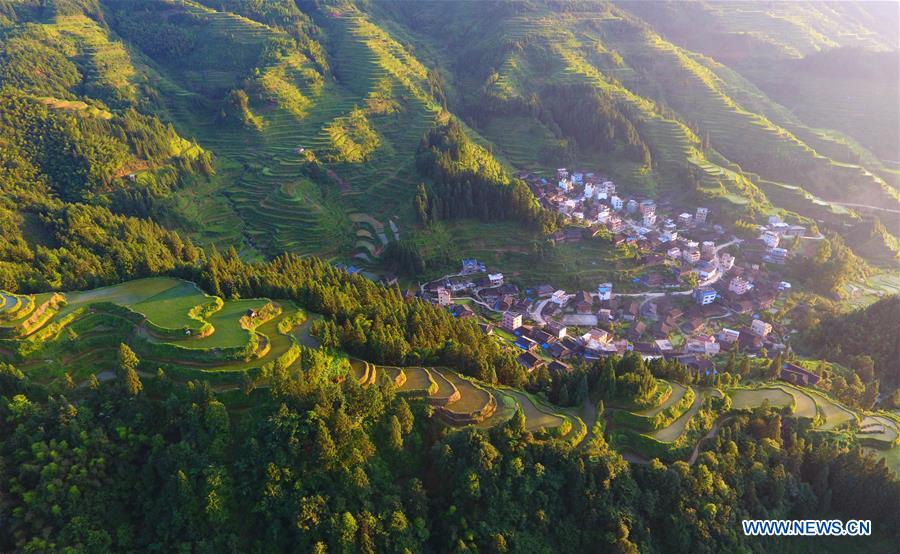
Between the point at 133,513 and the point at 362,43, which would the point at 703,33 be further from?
the point at 133,513

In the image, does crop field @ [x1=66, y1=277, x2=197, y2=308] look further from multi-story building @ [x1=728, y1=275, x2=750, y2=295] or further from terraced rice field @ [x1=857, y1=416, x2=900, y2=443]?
multi-story building @ [x1=728, y1=275, x2=750, y2=295]

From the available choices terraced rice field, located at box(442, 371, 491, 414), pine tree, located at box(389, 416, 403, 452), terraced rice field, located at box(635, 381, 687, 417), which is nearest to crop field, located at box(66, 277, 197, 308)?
pine tree, located at box(389, 416, 403, 452)

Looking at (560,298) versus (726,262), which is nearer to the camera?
(560,298)

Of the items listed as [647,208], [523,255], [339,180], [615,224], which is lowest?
[523,255]

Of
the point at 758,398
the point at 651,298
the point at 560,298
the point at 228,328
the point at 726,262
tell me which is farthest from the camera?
the point at 726,262

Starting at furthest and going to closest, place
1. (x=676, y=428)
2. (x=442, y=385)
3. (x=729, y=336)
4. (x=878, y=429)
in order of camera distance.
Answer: (x=729, y=336) < (x=878, y=429) < (x=676, y=428) < (x=442, y=385)

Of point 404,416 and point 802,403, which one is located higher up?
point 404,416

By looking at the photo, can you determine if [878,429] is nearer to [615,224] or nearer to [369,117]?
[615,224]

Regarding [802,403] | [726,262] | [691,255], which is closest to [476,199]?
[691,255]
